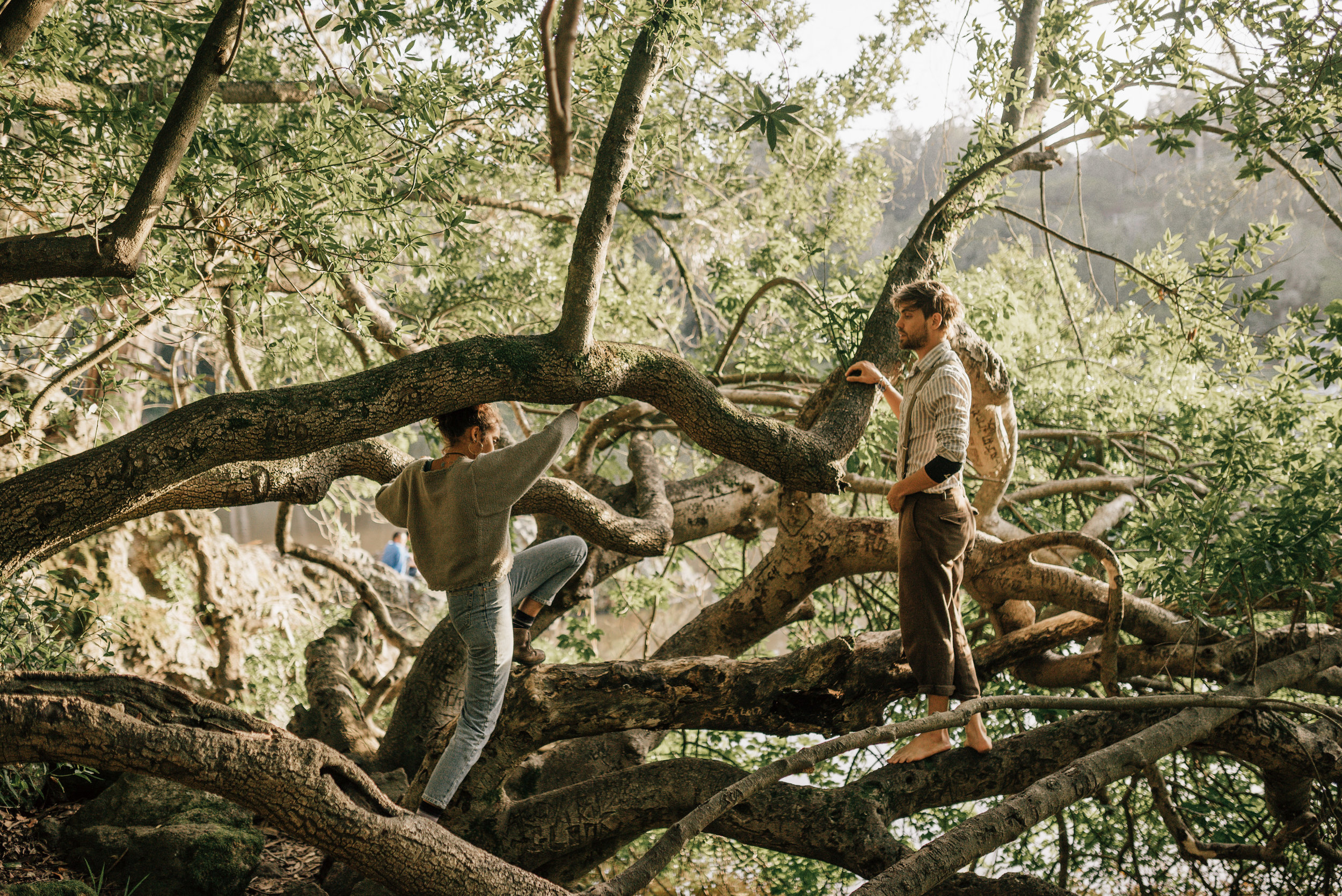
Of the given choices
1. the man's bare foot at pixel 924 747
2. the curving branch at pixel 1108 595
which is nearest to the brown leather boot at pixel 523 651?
the man's bare foot at pixel 924 747

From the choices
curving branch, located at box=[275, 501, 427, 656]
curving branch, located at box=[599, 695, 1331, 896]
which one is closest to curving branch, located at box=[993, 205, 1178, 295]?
curving branch, located at box=[599, 695, 1331, 896]

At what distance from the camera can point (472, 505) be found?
2711mm

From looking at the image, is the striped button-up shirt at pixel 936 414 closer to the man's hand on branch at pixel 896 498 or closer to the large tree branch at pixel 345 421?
the man's hand on branch at pixel 896 498

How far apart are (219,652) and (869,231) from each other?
606cm

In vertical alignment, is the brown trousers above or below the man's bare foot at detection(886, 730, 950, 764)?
above

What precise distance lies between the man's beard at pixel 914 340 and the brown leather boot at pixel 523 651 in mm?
1726

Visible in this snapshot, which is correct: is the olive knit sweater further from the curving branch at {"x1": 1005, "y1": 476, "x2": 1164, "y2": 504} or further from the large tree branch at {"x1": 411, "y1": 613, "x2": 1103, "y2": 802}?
the curving branch at {"x1": 1005, "y1": 476, "x2": 1164, "y2": 504}

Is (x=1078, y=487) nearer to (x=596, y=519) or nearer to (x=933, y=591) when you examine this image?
(x=933, y=591)

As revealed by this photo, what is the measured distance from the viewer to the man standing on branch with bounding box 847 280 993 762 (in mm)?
2818

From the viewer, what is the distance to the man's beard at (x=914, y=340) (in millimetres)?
3037

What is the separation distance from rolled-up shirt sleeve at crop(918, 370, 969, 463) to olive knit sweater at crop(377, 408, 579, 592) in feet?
3.85

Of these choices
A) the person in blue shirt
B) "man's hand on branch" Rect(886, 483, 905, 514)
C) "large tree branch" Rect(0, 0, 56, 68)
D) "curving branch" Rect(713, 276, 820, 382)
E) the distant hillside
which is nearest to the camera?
"large tree branch" Rect(0, 0, 56, 68)

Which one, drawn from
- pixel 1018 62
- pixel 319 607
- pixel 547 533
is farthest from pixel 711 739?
pixel 319 607

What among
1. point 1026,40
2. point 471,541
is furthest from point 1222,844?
point 1026,40
